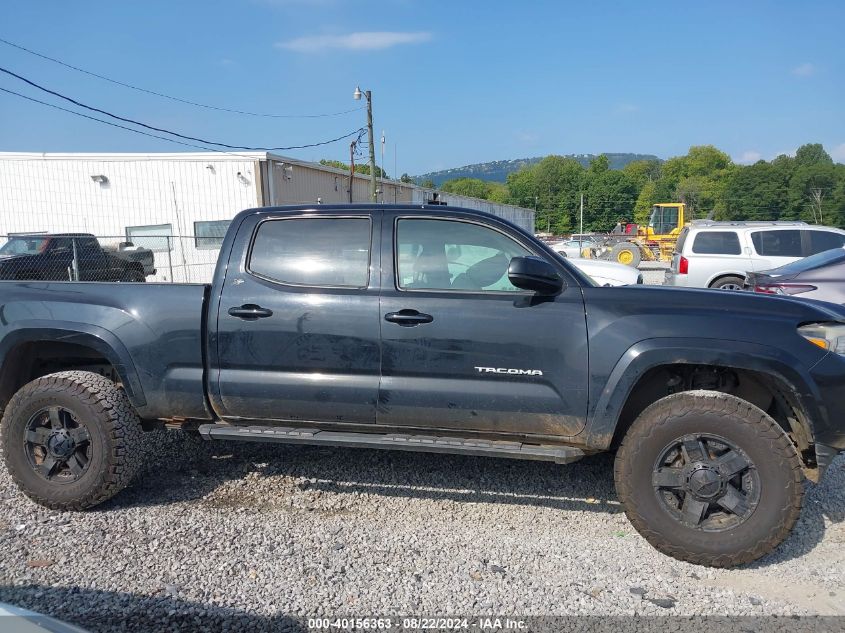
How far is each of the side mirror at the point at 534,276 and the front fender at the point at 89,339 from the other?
240 centimetres

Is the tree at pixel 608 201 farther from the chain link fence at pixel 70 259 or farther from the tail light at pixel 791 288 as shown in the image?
the tail light at pixel 791 288

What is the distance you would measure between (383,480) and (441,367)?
1.28 metres

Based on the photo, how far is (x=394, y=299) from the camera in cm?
368

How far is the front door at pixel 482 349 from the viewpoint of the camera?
3463 mm

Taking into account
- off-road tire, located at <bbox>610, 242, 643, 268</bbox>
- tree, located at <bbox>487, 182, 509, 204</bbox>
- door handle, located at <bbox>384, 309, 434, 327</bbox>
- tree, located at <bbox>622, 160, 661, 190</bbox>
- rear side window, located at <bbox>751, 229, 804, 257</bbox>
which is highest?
tree, located at <bbox>622, 160, 661, 190</bbox>

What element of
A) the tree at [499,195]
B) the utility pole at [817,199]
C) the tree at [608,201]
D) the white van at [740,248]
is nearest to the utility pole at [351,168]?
the white van at [740,248]

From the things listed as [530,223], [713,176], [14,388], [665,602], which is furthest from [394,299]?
[713,176]

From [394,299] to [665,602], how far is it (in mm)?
2105

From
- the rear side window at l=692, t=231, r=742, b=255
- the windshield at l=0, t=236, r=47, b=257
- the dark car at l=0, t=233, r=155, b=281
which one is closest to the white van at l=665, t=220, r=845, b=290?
the rear side window at l=692, t=231, r=742, b=255

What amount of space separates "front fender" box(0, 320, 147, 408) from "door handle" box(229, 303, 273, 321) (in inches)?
29.3

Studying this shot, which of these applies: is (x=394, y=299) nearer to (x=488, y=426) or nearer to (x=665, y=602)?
(x=488, y=426)

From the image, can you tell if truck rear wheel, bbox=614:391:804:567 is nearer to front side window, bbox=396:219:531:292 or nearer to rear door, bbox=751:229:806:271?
front side window, bbox=396:219:531:292

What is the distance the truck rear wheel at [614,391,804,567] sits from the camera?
3201 millimetres

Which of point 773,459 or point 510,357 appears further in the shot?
point 510,357
